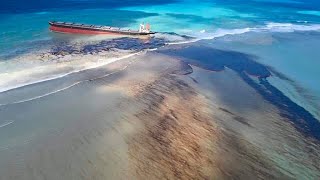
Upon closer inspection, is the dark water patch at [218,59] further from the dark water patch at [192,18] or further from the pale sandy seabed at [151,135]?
the dark water patch at [192,18]

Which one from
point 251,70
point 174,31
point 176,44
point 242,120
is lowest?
point 242,120

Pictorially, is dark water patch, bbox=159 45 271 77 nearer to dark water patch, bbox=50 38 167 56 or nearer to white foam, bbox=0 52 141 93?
dark water patch, bbox=50 38 167 56

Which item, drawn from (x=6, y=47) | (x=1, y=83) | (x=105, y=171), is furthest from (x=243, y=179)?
(x=6, y=47)

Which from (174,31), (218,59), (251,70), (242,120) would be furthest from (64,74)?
(174,31)

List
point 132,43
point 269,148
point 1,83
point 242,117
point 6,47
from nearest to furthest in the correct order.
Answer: point 269,148 < point 242,117 < point 1,83 < point 6,47 < point 132,43

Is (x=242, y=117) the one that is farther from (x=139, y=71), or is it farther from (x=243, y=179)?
(x=139, y=71)

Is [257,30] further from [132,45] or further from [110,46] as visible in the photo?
[110,46]
